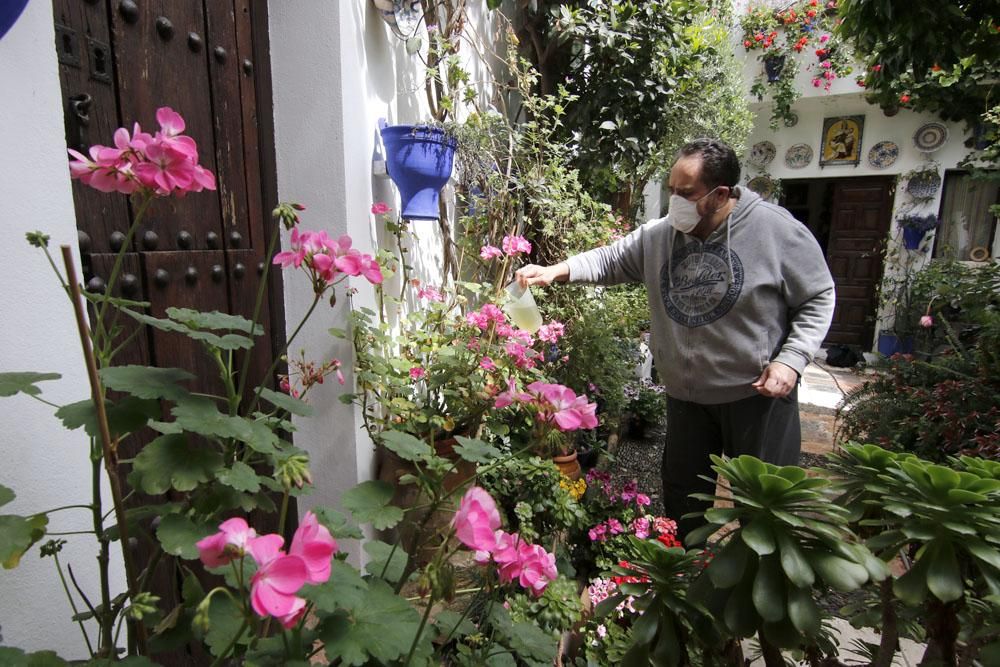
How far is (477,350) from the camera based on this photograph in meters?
2.06

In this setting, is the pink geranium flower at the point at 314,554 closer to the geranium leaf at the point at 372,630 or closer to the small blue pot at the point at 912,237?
the geranium leaf at the point at 372,630

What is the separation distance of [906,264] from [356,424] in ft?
26.3

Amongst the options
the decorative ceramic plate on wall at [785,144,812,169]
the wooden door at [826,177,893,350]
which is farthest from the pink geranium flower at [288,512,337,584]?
the decorative ceramic plate on wall at [785,144,812,169]

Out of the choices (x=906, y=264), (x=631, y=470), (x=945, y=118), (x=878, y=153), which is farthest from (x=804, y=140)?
(x=631, y=470)

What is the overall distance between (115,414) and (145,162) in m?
0.31

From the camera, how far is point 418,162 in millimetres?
1979

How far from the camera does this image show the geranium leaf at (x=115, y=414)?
634mm

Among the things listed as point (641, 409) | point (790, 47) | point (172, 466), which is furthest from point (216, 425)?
point (790, 47)

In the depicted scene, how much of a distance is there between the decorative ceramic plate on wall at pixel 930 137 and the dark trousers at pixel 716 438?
278 inches

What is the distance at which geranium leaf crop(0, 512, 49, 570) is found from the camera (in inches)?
22.1

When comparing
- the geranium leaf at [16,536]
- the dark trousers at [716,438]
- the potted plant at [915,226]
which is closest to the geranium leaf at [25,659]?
the geranium leaf at [16,536]

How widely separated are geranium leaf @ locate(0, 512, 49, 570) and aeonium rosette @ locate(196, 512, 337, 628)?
26 centimetres

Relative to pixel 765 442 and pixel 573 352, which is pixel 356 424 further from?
pixel 573 352

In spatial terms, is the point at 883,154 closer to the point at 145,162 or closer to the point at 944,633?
the point at 944,633
